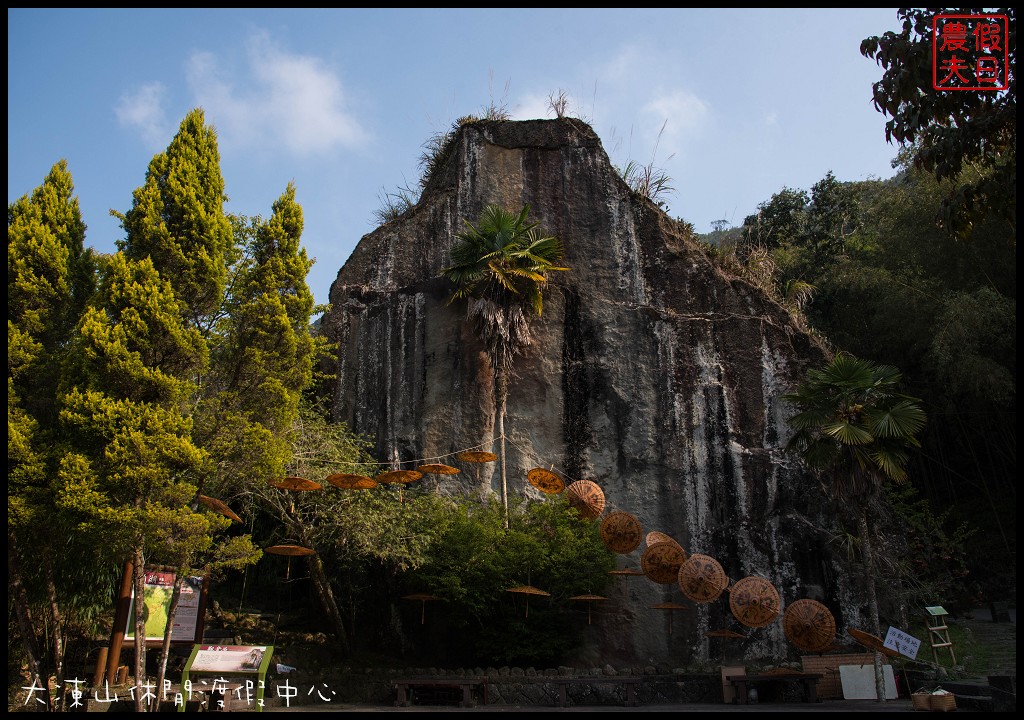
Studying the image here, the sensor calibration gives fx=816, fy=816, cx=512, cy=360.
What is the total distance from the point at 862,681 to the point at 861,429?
13.9 ft

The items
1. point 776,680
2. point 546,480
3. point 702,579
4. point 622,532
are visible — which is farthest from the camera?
point 546,480

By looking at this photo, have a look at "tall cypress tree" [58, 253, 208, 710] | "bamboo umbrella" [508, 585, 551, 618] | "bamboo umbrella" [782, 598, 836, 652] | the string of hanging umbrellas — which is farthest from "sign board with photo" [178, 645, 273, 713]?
"bamboo umbrella" [782, 598, 836, 652]

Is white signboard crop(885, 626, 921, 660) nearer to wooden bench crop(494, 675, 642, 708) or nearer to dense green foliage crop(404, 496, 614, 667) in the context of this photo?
wooden bench crop(494, 675, 642, 708)

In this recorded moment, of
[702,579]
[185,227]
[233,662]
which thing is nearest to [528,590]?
[702,579]

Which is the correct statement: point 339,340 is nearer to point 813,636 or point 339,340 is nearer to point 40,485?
point 40,485

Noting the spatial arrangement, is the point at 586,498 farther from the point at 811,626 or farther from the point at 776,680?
the point at 811,626

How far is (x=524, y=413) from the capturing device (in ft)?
67.7

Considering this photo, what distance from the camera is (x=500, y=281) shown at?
64.5 feet

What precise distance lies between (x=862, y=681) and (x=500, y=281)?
37.0 ft

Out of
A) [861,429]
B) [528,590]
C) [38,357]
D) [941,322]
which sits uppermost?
[941,322]

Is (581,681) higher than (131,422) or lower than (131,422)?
lower

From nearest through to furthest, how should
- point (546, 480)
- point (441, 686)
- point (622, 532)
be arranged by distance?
1. point (441, 686)
2. point (622, 532)
3. point (546, 480)

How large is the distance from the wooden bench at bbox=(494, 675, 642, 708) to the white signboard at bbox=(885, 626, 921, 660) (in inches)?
162

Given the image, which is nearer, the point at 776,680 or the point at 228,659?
the point at 228,659
